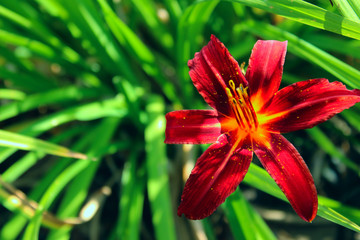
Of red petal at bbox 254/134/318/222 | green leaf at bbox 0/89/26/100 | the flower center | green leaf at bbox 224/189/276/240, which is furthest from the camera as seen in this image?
green leaf at bbox 0/89/26/100

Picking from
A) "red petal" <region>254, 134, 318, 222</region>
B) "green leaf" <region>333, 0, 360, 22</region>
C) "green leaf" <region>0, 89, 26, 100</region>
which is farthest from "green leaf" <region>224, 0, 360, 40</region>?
"green leaf" <region>0, 89, 26, 100</region>

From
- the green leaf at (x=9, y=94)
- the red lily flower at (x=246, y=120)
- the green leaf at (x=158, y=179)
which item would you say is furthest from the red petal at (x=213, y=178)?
the green leaf at (x=9, y=94)

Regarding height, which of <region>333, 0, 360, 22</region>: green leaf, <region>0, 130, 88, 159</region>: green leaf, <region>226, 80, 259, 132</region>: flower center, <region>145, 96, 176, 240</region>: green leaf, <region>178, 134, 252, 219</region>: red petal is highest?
<region>0, 130, 88, 159</region>: green leaf

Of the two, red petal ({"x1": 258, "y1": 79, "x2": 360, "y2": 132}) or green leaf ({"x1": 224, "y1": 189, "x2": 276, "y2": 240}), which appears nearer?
red petal ({"x1": 258, "y1": 79, "x2": 360, "y2": 132})

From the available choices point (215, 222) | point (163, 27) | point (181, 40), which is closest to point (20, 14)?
point (163, 27)

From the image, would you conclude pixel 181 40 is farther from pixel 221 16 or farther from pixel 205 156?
pixel 205 156

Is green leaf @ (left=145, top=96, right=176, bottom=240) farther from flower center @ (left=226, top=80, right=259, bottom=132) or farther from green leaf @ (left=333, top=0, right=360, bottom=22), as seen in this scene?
green leaf @ (left=333, top=0, right=360, bottom=22)

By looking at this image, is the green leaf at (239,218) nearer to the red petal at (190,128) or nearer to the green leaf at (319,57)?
the red petal at (190,128)
